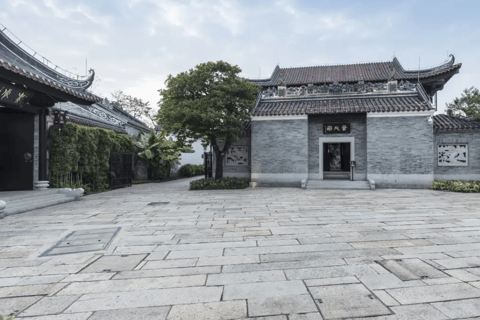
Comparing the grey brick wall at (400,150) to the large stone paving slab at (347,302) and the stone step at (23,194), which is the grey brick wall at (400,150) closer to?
the large stone paving slab at (347,302)

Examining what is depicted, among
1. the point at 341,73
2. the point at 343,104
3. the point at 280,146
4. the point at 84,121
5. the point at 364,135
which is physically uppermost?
the point at 341,73

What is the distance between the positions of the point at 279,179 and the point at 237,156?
253 cm

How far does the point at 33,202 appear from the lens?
7.44 metres

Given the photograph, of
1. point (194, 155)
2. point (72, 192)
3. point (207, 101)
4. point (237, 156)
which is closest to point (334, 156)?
point (237, 156)

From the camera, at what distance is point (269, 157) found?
520 inches

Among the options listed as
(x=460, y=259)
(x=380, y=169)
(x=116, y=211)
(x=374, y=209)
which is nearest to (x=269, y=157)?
(x=380, y=169)

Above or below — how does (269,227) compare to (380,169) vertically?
below

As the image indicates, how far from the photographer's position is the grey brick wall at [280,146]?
12945 millimetres

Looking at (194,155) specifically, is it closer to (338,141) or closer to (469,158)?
(338,141)

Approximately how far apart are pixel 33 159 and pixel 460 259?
11.2m

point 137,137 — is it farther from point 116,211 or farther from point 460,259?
point 460,259

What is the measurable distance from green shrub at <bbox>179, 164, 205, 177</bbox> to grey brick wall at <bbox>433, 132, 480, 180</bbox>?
53.8 ft

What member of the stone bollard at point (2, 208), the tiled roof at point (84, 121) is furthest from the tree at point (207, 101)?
the stone bollard at point (2, 208)

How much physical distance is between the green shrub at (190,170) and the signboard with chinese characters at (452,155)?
16.6 metres
